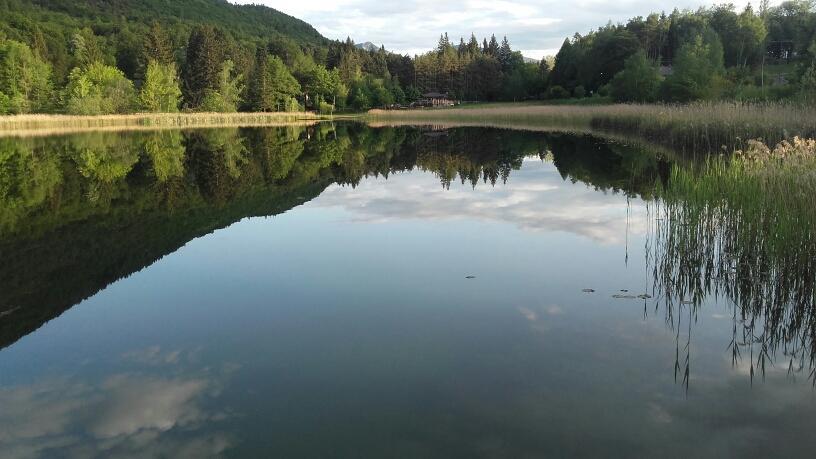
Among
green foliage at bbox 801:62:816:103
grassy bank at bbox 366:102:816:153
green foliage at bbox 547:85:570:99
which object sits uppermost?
green foliage at bbox 547:85:570:99

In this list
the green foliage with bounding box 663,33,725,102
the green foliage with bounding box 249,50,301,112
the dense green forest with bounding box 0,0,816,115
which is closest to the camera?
the green foliage with bounding box 663,33,725,102

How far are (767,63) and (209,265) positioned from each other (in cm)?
8522

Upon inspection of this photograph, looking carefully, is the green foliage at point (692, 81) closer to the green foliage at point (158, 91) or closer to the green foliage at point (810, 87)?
the green foliage at point (810, 87)

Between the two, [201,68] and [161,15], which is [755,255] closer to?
[201,68]

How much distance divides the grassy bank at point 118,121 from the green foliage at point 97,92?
2.00m

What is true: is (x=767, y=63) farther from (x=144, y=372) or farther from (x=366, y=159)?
(x=144, y=372)

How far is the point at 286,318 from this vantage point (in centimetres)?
544

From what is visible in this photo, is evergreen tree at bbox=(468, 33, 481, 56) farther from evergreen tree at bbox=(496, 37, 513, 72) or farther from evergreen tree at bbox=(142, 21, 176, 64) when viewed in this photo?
evergreen tree at bbox=(142, 21, 176, 64)

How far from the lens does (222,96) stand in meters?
60.0

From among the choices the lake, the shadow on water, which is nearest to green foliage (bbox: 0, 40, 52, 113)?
the shadow on water

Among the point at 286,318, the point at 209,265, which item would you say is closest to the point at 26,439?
the point at 286,318

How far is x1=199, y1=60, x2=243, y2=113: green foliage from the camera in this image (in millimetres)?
59031

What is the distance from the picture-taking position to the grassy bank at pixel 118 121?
39.5 meters

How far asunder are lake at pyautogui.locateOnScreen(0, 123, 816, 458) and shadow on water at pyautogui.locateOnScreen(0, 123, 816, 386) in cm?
5
